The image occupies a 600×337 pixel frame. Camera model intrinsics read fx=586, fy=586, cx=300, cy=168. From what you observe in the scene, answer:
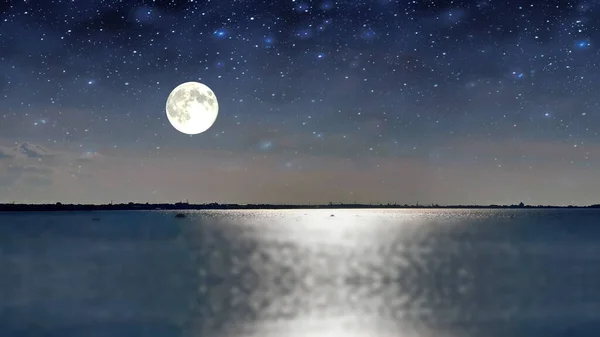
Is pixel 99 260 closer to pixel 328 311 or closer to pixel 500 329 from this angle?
pixel 328 311

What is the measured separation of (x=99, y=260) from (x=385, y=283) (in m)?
25.6

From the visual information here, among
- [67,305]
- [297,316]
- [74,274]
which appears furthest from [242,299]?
[74,274]

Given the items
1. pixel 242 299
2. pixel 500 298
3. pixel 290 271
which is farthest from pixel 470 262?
pixel 242 299

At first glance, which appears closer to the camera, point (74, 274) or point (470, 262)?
point (74, 274)

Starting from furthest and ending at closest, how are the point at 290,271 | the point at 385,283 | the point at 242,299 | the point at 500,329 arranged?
the point at 290,271, the point at 385,283, the point at 242,299, the point at 500,329

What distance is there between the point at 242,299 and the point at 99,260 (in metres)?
24.7

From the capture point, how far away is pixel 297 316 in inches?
811

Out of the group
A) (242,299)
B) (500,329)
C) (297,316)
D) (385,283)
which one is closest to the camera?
(500,329)

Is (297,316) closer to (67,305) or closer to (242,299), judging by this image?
(242,299)

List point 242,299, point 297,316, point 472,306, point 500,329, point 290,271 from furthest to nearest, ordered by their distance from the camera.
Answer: point 290,271, point 242,299, point 472,306, point 297,316, point 500,329

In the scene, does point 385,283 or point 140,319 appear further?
point 385,283

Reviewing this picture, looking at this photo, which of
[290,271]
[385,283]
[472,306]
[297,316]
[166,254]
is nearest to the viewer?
[297,316]

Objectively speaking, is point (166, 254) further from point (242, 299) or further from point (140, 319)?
point (140, 319)

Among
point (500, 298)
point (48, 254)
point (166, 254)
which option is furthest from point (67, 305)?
point (48, 254)
